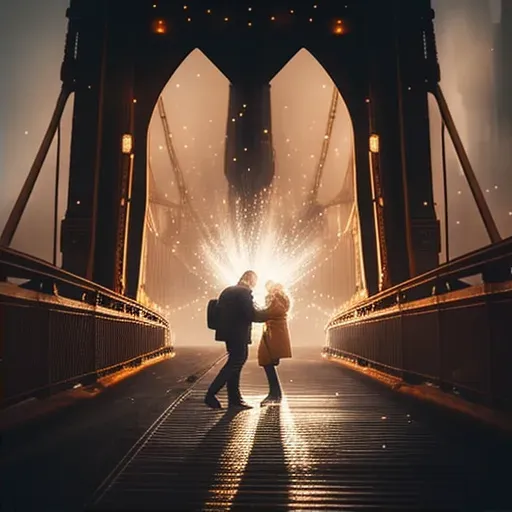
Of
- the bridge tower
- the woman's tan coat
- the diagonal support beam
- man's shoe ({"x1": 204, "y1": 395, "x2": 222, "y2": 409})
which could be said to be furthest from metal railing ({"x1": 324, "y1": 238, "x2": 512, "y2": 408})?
the diagonal support beam

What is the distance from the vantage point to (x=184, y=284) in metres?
49.1

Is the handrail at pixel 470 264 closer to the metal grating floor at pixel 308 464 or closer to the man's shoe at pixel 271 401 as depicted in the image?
the metal grating floor at pixel 308 464

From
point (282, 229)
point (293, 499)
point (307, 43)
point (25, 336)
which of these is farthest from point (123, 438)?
point (282, 229)

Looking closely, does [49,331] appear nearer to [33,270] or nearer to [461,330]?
[33,270]

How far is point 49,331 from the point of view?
20.7 ft

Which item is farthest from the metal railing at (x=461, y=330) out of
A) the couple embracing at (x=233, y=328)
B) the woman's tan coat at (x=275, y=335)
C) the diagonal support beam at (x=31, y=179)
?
the diagonal support beam at (x=31, y=179)

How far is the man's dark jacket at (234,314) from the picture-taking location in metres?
7.59

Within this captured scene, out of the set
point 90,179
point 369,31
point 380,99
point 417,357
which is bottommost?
point 417,357

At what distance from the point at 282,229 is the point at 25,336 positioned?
129 feet

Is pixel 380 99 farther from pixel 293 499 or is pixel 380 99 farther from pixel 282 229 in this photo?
pixel 282 229

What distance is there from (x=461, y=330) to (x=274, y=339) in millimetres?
2680

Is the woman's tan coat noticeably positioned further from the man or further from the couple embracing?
the man

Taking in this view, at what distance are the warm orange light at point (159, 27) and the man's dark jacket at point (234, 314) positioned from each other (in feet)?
30.0

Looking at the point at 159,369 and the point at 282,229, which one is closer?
the point at 159,369
